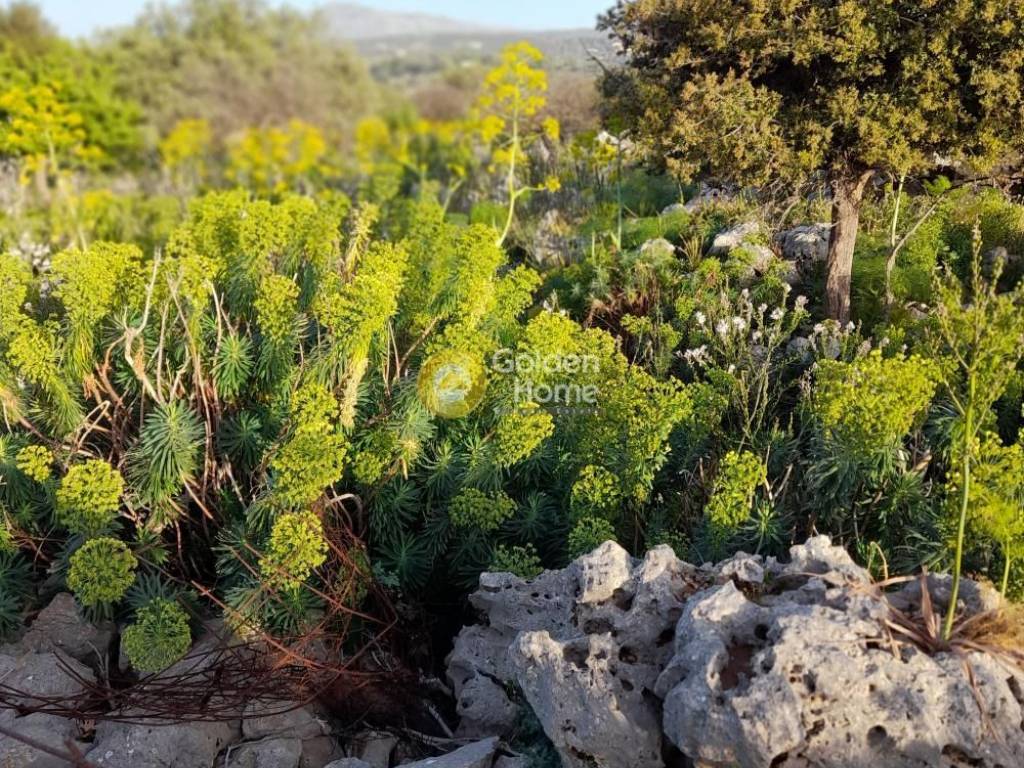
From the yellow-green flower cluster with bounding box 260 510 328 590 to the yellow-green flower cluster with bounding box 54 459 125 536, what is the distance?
2.19 feet

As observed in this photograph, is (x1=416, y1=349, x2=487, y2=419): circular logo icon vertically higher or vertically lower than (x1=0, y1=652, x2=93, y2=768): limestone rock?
higher

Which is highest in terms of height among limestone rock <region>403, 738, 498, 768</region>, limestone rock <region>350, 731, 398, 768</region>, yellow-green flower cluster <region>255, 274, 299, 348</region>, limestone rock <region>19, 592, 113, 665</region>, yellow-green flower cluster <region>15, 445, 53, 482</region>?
yellow-green flower cluster <region>255, 274, 299, 348</region>

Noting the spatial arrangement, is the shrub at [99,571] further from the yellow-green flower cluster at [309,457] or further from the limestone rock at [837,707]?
the limestone rock at [837,707]

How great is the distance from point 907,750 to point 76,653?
10.9 feet

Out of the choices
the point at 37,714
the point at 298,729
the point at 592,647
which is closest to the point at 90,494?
the point at 37,714

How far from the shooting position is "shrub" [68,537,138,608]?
11.8 feet

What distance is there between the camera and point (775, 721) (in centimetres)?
256

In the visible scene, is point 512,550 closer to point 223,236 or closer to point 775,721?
point 775,721

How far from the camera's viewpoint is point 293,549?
3578 millimetres

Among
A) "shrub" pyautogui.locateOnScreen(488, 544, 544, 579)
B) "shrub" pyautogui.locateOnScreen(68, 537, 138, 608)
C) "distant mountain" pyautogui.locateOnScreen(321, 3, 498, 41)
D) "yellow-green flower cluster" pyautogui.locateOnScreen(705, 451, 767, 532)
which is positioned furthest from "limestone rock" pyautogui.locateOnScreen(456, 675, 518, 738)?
"distant mountain" pyautogui.locateOnScreen(321, 3, 498, 41)

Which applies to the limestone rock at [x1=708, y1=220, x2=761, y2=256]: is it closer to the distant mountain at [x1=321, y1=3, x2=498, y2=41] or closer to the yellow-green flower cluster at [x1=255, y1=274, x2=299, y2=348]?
the yellow-green flower cluster at [x1=255, y1=274, x2=299, y2=348]

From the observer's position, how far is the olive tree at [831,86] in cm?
487

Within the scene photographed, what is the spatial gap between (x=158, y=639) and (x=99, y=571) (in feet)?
1.20

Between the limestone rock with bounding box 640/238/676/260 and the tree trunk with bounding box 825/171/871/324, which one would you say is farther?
the limestone rock with bounding box 640/238/676/260
